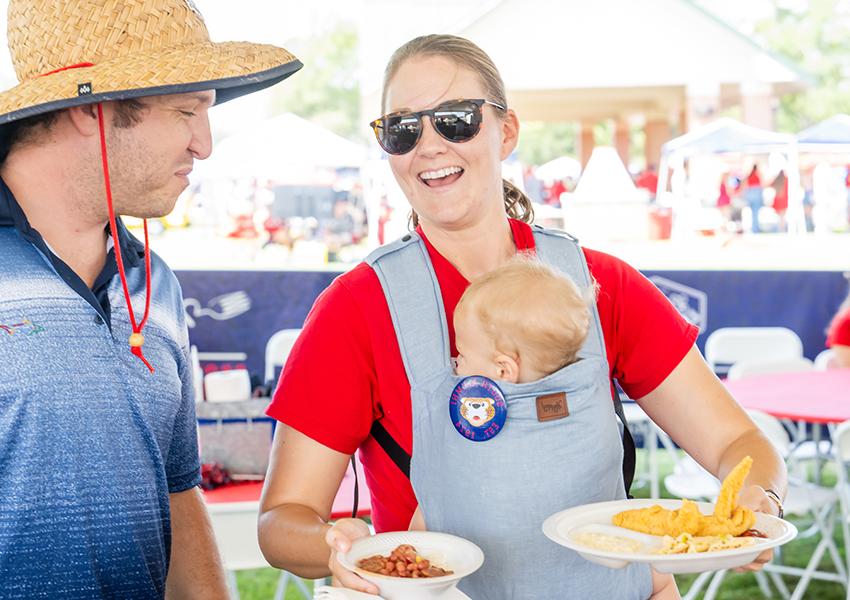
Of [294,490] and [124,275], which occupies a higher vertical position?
[124,275]

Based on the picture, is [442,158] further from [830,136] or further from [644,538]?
[830,136]

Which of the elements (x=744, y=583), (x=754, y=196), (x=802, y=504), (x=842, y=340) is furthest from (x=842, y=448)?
(x=754, y=196)

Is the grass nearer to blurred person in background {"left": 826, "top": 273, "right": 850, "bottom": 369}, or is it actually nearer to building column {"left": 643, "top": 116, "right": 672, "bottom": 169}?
blurred person in background {"left": 826, "top": 273, "right": 850, "bottom": 369}

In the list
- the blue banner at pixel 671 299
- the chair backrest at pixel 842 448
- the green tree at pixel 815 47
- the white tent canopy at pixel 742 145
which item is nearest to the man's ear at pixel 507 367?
the chair backrest at pixel 842 448

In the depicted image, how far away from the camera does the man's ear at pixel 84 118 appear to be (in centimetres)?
176

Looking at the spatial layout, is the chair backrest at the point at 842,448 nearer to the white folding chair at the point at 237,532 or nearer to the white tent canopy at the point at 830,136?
the white folding chair at the point at 237,532

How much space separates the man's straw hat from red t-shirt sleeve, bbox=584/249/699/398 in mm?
765

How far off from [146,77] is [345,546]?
82 cm

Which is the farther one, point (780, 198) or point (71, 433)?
point (780, 198)

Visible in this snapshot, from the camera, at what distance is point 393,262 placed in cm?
204

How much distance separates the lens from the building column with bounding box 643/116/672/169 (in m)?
18.0

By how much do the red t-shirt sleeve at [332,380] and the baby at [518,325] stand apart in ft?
0.59

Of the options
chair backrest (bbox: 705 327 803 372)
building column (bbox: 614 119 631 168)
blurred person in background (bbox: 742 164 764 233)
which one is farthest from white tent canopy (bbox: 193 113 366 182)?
building column (bbox: 614 119 631 168)

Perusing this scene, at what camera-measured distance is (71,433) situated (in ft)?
5.58
